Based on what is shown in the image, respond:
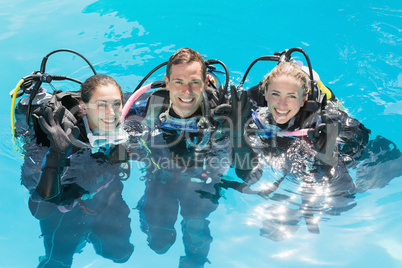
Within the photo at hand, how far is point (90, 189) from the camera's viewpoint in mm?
3158

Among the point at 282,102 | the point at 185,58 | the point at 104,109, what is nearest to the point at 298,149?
the point at 282,102

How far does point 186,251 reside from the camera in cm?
292

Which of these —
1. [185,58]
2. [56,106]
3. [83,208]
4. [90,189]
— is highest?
[185,58]

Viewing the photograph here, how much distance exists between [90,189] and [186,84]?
1193 mm

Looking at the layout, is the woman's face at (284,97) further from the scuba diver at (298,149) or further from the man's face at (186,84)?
the man's face at (186,84)

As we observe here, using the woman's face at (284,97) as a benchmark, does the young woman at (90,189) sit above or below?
below

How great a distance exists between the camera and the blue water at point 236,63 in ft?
9.62

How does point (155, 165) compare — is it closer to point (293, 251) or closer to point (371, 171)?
point (293, 251)

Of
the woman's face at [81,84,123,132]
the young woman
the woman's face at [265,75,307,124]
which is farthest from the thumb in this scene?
the woman's face at [265,75,307,124]

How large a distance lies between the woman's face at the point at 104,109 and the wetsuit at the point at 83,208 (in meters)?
0.13

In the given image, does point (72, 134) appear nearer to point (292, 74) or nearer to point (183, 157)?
point (183, 157)

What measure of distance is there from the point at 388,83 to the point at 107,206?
12.3ft

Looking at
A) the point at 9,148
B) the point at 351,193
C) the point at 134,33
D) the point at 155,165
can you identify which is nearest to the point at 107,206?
the point at 155,165

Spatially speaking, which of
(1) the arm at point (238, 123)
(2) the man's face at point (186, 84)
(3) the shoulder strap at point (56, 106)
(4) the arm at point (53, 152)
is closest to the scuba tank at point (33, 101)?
(3) the shoulder strap at point (56, 106)
